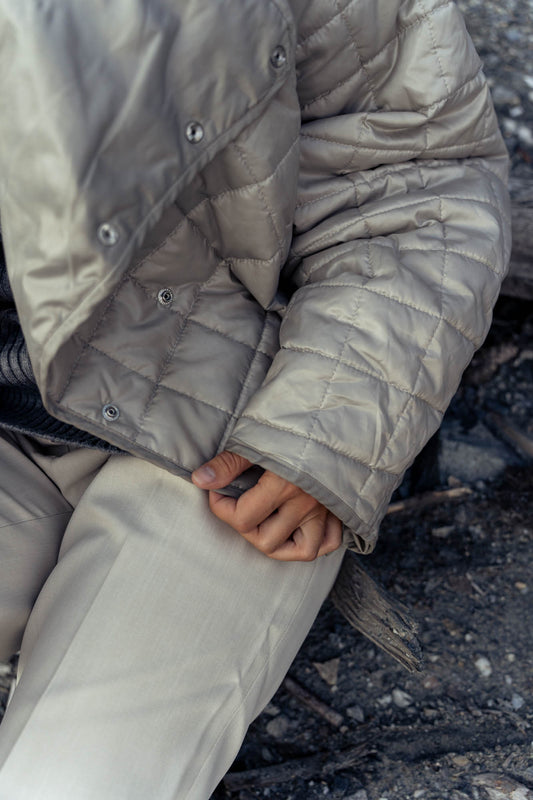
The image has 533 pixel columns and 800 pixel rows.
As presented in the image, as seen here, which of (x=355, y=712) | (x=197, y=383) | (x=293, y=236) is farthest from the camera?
(x=355, y=712)

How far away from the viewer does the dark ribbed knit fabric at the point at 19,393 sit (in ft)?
4.23

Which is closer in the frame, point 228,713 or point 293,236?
point 228,713

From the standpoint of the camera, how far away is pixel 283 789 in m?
1.49

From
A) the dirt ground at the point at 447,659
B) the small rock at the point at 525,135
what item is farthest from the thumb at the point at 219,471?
the small rock at the point at 525,135

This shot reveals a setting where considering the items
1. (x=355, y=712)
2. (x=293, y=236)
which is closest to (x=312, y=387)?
(x=293, y=236)

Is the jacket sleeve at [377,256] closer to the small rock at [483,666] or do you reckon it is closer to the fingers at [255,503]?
the fingers at [255,503]

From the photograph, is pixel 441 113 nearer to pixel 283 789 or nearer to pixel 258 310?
pixel 258 310

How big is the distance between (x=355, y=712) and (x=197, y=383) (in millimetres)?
851

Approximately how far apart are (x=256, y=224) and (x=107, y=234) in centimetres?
28

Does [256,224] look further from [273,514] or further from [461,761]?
[461,761]

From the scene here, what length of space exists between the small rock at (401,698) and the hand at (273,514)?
53 cm

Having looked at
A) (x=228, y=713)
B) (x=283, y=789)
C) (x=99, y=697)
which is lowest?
(x=283, y=789)

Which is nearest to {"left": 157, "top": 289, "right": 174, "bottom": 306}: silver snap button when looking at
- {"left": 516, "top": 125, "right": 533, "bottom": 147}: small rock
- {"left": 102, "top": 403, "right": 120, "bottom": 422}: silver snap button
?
{"left": 102, "top": 403, "right": 120, "bottom": 422}: silver snap button

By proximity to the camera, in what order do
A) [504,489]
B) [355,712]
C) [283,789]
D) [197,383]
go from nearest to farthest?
[197,383] < [283,789] < [355,712] < [504,489]
